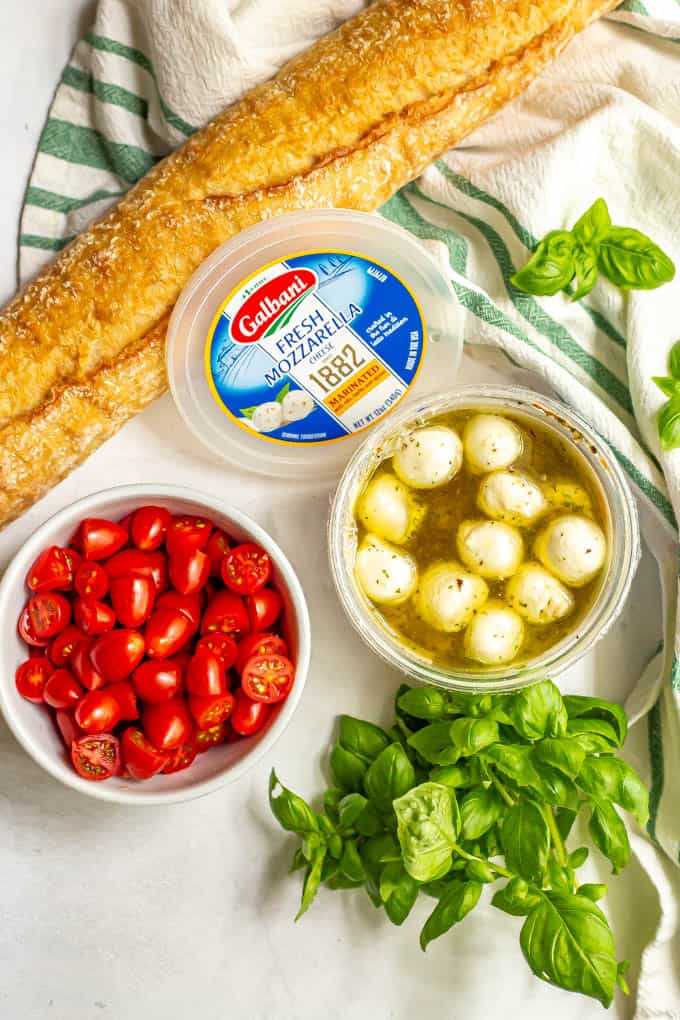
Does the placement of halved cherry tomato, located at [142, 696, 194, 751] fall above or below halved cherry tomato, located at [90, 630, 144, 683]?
below

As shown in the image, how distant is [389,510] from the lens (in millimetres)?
1182

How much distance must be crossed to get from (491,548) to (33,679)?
58 cm

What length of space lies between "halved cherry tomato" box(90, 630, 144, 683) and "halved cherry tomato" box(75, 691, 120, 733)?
0.03 metres

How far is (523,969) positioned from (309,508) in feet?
2.32

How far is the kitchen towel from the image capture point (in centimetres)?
123

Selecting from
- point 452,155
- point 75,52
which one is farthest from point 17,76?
point 452,155

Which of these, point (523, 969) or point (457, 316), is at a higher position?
point (457, 316)

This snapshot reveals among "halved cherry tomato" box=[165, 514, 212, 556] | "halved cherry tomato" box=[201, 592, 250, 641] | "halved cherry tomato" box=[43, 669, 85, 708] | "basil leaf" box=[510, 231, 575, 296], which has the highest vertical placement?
"basil leaf" box=[510, 231, 575, 296]

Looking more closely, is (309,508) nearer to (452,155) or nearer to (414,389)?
(414,389)

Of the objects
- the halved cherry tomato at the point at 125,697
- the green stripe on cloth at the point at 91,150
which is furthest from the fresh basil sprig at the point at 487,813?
the green stripe on cloth at the point at 91,150

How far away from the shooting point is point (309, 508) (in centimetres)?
132

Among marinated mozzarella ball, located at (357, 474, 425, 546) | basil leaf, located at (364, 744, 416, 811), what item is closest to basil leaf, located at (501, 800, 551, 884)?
basil leaf, located at (364, 744, 416, 811)

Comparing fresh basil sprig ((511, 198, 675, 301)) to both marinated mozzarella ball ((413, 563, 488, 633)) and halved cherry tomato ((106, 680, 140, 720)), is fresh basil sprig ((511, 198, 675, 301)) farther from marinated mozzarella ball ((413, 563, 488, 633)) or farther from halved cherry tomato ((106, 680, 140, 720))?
halved cherry tomato ((106, 680, 140, 720))

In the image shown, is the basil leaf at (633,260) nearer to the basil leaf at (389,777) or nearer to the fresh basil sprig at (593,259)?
the fresh basil sprig at (593,259)
